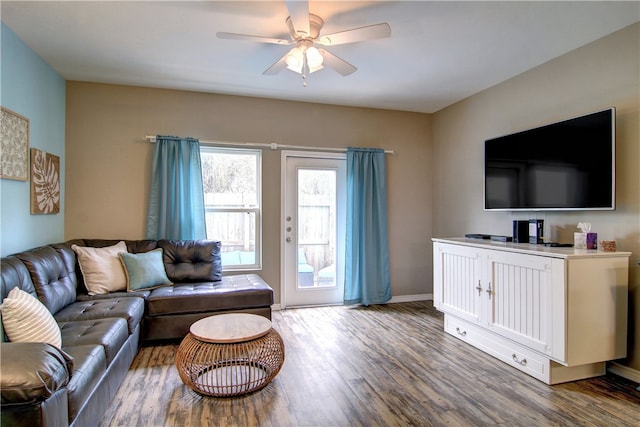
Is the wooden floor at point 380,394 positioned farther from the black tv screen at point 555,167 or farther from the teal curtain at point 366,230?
the black tv screen at point 555,167

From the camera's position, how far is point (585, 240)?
8.54 feet

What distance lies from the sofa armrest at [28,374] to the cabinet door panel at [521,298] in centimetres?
281

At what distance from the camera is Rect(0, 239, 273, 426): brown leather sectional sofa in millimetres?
1326

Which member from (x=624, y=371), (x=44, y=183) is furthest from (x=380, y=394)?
(x=44, y=183)

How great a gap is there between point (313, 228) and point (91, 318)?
8.39 feet

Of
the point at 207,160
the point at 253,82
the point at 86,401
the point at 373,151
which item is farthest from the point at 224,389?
the point at 373,151

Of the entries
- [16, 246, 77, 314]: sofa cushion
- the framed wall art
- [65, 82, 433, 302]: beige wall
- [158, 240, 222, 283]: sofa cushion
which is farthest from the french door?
the framed wall art

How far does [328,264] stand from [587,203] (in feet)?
9.06

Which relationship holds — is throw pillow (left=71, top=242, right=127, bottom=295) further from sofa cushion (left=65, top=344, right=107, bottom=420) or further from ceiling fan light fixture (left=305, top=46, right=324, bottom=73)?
ceiling fan light fixture (left=305, top=46, right=324, bottom=73)

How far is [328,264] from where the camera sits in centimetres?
450

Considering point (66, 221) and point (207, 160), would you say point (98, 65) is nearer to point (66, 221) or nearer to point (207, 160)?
point (207, 160)

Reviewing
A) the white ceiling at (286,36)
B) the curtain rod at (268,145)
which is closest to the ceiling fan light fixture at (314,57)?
the white ceiling at (286,36)

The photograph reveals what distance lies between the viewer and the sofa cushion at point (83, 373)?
61.6 inches

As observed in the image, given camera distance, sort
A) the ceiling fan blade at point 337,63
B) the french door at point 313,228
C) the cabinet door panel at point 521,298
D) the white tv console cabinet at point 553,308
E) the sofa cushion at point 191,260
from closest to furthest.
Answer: the white tv console cabinet at point 553,308, the cabinet door panel at point 521,298, the ceiling fan blade at point 337,63, the sofa cushion at point 191,260, the french door at point 313,228
